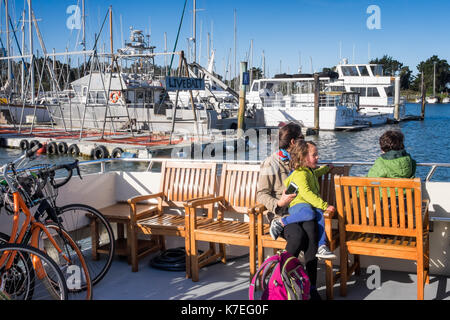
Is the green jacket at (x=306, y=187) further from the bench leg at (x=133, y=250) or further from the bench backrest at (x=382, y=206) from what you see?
the bench leg at (x=133, y=250)

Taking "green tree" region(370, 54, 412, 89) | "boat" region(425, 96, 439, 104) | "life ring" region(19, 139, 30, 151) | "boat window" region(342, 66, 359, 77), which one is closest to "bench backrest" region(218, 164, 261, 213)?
"life ring" region(19, 139, 30, 151)

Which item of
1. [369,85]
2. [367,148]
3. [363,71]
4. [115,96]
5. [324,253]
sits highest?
[363,71]

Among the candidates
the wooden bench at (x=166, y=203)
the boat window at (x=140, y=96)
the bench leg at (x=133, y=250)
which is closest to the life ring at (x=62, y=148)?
the boat window at (x=140, y=96)

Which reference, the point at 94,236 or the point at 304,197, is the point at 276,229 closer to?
the point at 304,197

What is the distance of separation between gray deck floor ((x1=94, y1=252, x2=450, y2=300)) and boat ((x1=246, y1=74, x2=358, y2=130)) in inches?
1325

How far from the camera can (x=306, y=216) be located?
3865 mm

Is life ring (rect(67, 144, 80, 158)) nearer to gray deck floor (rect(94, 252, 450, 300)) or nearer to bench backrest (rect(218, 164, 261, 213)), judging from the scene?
gray deck floor (rect(94, 252, 450, 300))

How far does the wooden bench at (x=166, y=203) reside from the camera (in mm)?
4660

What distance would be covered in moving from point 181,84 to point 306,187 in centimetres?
1027

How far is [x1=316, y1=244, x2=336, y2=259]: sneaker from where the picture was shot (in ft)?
12.3

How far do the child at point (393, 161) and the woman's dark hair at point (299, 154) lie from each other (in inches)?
26.9

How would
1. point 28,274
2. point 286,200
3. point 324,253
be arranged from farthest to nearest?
point 286,200 < point 324,253 < point 28,274

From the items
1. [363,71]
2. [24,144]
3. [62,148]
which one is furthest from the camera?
[363,71]

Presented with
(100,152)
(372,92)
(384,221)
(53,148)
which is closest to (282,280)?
(384,221)
